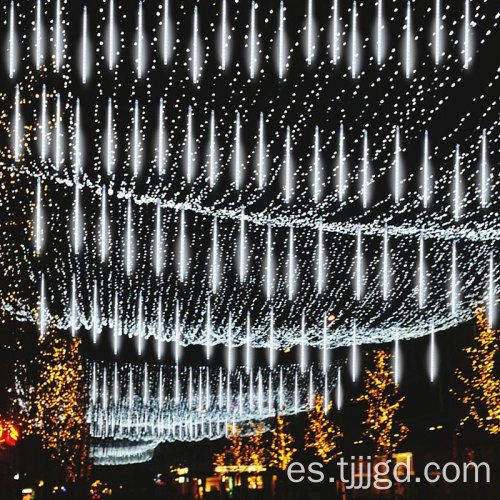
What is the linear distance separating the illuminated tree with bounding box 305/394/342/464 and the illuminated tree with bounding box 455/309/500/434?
1612 centimetres

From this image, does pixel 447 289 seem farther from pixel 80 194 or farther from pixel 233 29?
pixel 233 29

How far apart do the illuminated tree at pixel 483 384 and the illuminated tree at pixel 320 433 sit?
16.1 m


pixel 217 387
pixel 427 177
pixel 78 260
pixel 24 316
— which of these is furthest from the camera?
pixel 217 387

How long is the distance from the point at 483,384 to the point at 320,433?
17506mm

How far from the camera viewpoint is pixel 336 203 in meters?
13.1

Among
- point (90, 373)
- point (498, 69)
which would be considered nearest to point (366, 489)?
point (498, 69)

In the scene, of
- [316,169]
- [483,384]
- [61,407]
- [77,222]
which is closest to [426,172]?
[316,169]

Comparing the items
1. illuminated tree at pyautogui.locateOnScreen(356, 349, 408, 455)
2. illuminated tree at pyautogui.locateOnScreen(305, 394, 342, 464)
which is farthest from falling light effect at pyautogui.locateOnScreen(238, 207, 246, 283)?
illuminated tree at pyautogui.locateOnScreen(305, 394, 342, 464)

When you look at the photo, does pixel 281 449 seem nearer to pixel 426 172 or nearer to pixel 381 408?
pixel 381 408

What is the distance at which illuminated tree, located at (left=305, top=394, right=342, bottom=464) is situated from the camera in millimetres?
38656

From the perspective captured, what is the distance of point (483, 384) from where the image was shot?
73.8ft

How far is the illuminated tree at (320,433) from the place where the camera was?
3866cm

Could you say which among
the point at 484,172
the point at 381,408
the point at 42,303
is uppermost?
the point at 484,172

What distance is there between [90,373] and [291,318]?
90.9 ft
